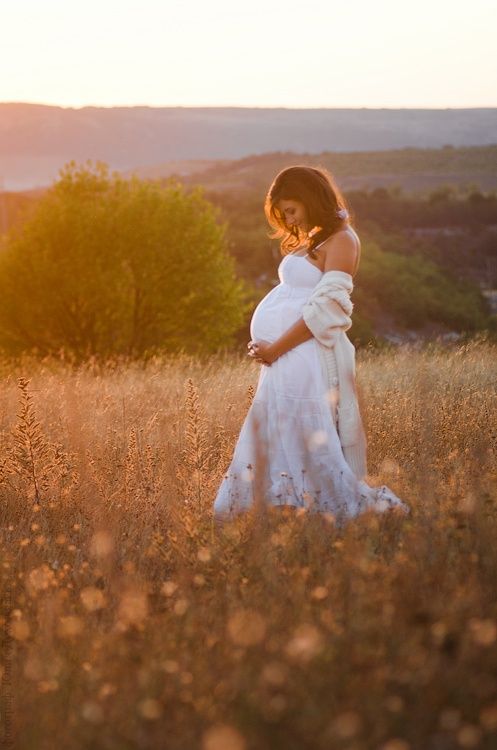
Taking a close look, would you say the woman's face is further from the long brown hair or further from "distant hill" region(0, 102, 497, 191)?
"distant hill" region(0, 102, 497, 191)

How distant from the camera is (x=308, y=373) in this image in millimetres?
4945

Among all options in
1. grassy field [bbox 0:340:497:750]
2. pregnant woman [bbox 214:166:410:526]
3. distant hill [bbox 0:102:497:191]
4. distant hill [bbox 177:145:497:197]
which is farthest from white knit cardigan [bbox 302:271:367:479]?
distant hill [bbox 0:102:497:191]

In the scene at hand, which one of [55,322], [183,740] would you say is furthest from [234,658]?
[55,322]

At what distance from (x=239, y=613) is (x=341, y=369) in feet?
7.08

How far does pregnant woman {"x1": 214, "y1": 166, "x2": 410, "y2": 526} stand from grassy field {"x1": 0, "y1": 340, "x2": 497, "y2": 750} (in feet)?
0.85

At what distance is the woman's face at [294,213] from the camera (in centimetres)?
485

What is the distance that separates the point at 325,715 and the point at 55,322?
24.1 metres

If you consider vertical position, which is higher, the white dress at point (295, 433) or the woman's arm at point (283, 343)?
the woman's arm at point (283, 343)

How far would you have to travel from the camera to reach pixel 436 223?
61.4m

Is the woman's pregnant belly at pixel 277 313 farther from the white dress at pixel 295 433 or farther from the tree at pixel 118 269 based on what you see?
the tree at pixel 118 269

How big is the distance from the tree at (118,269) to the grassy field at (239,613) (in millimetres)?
19180

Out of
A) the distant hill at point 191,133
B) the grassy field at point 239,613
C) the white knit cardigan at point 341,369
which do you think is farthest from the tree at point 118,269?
the distant hill at point 191,133

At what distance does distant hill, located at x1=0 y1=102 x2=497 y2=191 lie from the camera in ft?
361

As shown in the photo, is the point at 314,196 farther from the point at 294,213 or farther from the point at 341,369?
the point at 341,369
